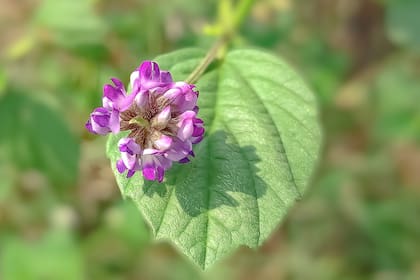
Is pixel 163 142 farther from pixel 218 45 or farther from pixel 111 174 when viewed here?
pixel 111 174

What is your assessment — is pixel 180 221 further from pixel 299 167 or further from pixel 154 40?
pixel 154 40

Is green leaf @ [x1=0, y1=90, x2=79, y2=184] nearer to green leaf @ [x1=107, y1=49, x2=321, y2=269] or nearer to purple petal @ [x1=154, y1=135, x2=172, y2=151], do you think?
green leaf @ [x1=107, y1=49, x2=321, y2=269]

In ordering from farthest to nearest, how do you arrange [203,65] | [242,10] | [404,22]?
1. [404,22]
2. [242,10]
3. [203,65]

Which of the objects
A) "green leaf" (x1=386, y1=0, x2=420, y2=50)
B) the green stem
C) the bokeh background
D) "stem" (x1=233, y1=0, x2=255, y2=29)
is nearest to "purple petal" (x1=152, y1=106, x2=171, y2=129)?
the green stem

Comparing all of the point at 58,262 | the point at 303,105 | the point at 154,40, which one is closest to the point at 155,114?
the point at 303,105

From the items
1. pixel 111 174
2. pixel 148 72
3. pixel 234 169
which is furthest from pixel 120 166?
pixel 111 174
